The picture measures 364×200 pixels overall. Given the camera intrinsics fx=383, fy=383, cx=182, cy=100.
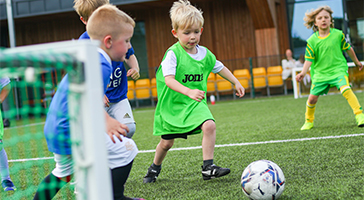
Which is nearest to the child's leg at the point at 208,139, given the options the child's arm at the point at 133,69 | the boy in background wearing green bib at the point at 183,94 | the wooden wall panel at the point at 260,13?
the boy in background wearing green bib at the point at 183,94

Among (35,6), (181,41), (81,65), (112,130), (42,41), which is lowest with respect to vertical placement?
(112,130)

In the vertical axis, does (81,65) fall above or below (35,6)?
below

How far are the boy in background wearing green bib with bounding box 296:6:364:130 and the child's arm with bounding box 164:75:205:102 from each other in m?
2.49

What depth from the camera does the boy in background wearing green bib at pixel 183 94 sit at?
9.45ft

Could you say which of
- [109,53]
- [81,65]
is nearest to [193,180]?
[109,53]

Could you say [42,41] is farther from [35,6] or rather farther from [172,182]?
[172,182]

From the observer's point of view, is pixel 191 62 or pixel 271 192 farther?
pixel 191 62

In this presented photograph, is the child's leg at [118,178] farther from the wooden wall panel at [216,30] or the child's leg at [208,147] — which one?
the wooden wall panel at [216,30]

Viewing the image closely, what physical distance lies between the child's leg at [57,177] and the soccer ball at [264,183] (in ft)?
3.39

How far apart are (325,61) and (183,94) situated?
2.83m

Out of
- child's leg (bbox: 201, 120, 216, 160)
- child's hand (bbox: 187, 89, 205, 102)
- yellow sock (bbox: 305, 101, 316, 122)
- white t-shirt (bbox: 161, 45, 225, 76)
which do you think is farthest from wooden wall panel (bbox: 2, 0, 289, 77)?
child's hand (bbox: 187, 89, 205, 102)

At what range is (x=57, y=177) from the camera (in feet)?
6.50

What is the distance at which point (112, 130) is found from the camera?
1656 mm

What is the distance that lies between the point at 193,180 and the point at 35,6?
14.9 meters
